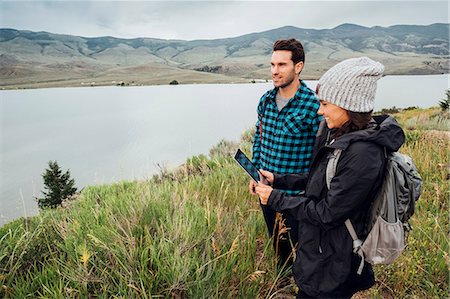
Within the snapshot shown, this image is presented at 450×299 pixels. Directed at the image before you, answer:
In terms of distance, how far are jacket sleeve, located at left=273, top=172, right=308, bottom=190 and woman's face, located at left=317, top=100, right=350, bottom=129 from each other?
66 cm

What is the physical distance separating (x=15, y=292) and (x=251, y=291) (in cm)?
153

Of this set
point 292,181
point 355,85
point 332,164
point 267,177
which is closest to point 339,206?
point 332,164

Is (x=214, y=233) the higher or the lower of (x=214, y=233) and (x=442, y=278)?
the higher

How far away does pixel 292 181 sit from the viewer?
2.27m

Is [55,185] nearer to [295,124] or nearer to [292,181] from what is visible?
[295,124]

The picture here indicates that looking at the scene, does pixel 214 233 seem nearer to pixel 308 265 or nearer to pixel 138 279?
pixel 138 279

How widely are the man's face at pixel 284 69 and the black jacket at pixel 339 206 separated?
3.86ft

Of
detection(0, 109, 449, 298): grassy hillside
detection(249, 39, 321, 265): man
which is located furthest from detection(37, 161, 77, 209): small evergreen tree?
detection(249, 39, 321, 265): man

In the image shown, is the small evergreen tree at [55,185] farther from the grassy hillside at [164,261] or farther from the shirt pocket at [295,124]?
the shirt pocket at [295,124]

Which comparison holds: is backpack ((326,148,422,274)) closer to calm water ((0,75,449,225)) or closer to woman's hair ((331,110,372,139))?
woman's hair ((331,110,372,139))

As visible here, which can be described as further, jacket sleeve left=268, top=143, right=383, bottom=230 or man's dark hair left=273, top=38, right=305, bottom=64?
man's dark hair left=273, top=38, right=305, bottom=64

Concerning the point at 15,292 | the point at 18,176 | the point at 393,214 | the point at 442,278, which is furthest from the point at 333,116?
the point at 18,176

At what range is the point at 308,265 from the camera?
173 centimetres

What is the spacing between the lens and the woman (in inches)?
57.1
